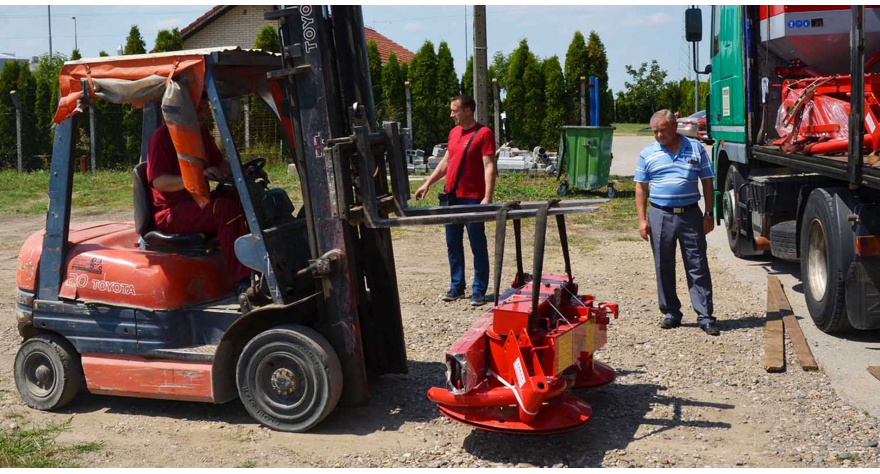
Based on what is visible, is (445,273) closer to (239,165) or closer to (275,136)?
(239,165)

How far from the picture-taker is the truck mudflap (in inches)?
262

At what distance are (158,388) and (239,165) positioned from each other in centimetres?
150

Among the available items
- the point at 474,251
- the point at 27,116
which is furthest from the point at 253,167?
the point at 27,116

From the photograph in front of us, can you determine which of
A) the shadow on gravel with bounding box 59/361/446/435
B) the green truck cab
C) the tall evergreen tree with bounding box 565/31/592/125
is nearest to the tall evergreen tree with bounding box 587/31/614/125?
the tall evergreen tree with bounding box 565/31/592/125

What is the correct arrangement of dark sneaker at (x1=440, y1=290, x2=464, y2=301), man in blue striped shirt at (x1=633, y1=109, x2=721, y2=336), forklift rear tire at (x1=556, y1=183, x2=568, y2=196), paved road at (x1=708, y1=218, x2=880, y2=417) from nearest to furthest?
paved road at (x1=708, y1=218, x2=880, y2=417) < man in blue striped shirt at (x1=633, y1=109, x2=721, y2=336) < dark sneaker at (x1=440, y1=290, x2=464, y2=301) < forklift rear tire at (x1=556, y1=183, x2=568, y2=196)

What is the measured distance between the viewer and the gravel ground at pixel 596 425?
4836mm

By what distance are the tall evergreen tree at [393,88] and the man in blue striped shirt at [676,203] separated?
16952 millimetres

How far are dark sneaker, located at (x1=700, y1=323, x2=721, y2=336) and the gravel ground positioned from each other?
0.28 ft

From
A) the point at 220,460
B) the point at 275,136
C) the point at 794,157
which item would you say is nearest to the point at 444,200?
the point at 794,157

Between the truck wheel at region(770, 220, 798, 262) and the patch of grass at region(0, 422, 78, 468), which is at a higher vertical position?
the truck wheel at region(770, 220, 798, 262)

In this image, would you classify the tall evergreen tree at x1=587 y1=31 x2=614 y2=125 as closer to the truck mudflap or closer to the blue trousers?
the blue trousers

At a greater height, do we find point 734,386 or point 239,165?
point 239,165

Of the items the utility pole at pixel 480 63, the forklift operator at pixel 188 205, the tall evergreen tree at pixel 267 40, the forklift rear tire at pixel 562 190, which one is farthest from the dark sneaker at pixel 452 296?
the tall evergreen tree at pixel 267 40

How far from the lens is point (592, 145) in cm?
1609
